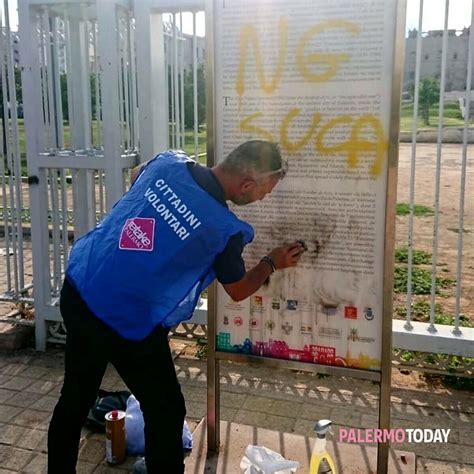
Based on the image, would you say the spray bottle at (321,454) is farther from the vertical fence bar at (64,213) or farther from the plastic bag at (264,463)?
the vertical fence bar at (64,213)

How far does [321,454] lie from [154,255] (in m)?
1.28

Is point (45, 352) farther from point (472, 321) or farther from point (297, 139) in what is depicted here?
point (472, 321)

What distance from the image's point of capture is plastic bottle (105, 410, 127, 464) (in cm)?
344

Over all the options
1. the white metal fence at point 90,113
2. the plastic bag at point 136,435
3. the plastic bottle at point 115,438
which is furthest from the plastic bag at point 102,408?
the white metal fence at point 90,113

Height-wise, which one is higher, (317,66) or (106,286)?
(317,66)

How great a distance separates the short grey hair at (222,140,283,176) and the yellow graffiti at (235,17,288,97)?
0.42 m

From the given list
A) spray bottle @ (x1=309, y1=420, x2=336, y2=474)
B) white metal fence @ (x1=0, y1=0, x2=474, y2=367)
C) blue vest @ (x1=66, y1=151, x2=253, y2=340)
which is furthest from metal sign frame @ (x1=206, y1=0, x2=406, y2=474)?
white metal fence @ (x1=0, y1=0, x2=474, y2=367)

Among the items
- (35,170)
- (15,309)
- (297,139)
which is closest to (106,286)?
(297,139)

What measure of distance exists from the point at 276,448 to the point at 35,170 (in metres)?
2.77

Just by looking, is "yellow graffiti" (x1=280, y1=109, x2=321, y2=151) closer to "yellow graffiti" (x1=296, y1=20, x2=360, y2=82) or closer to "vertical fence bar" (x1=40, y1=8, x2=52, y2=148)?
"yellow graffiti" (x1=296, y1=20, x2=360, y2=82)

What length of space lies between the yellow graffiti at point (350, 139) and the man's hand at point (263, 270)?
18.8 inches

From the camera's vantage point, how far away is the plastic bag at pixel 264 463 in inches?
122

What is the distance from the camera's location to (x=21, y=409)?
415cm

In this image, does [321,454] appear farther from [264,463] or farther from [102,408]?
[102,408]
